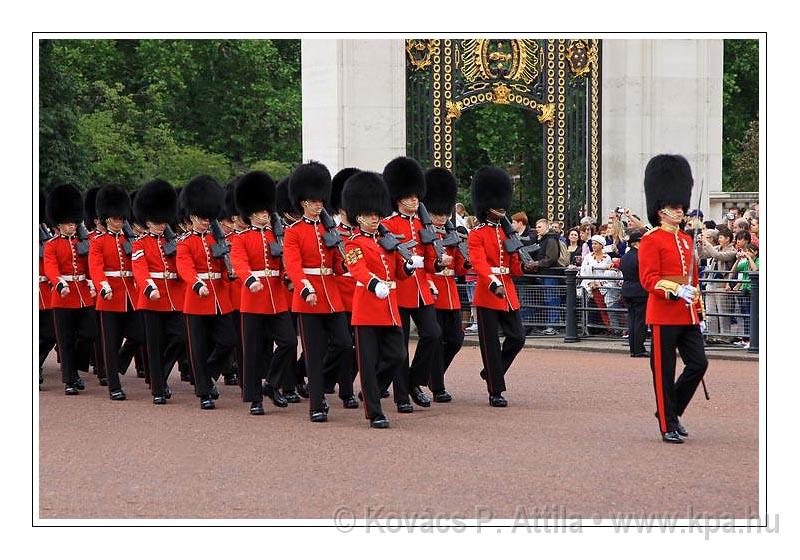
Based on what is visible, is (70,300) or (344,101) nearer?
(70,300)

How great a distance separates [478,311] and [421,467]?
274 cm

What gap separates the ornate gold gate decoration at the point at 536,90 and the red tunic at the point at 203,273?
25.3 ft

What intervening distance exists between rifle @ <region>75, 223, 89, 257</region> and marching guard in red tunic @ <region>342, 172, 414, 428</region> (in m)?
2.92

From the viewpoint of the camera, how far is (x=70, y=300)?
11.5 meters

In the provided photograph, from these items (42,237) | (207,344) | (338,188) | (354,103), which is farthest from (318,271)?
(354,103)

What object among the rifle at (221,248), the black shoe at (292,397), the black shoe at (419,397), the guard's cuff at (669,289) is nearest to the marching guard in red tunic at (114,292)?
the rifle at (221,248)

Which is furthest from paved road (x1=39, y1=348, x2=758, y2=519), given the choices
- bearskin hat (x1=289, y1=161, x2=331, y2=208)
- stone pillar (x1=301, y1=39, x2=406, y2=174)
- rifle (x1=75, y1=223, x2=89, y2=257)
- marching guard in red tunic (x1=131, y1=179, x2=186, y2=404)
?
stone pillar (x1=301, y1=39, x2=406, y2=174)

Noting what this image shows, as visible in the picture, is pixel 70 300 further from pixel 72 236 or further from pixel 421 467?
pixel 421 467

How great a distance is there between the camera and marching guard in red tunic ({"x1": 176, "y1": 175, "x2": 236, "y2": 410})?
10.3 metres

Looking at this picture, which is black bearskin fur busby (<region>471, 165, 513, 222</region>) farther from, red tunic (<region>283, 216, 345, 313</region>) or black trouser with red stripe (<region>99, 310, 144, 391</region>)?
black trouser with red stripe (<region>99, 310, 144, 391</region>)

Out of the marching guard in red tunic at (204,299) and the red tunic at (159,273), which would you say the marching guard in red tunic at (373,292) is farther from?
the red tunic at (159,273)

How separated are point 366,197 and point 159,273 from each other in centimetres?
218
